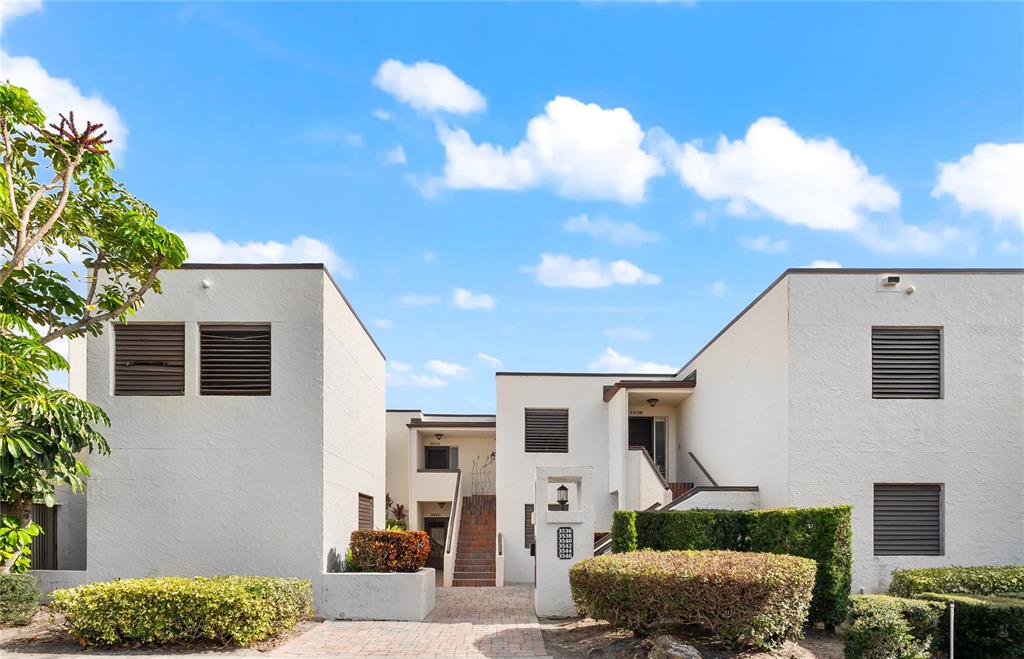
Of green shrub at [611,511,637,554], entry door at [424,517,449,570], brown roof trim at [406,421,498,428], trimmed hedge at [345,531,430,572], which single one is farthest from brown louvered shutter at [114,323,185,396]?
entry door at [424,517,449,570]

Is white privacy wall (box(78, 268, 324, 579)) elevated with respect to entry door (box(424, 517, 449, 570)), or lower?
elevated

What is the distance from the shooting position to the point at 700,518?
43.0ft

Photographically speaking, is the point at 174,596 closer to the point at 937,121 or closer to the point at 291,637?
the point at 291,637

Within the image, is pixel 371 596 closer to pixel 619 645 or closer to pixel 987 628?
pixel 619 645

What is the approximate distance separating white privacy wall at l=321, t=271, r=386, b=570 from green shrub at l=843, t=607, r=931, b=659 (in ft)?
26.1

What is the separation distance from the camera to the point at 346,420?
615 inches

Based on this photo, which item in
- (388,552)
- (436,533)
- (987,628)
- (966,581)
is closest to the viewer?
(987,628)

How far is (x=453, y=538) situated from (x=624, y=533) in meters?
9.06

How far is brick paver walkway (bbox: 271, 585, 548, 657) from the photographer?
11066mm

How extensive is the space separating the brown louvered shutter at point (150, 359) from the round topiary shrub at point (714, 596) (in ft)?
24.5

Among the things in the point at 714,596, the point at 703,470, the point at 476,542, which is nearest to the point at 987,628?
the point at 714,596

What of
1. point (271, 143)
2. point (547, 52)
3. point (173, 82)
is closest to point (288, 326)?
point (271, 143)

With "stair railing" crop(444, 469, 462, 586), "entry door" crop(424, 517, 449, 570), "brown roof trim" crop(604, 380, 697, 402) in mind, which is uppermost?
"brown roof trim" crop(604, 380, 697, 402)

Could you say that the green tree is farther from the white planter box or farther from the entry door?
the entry door
